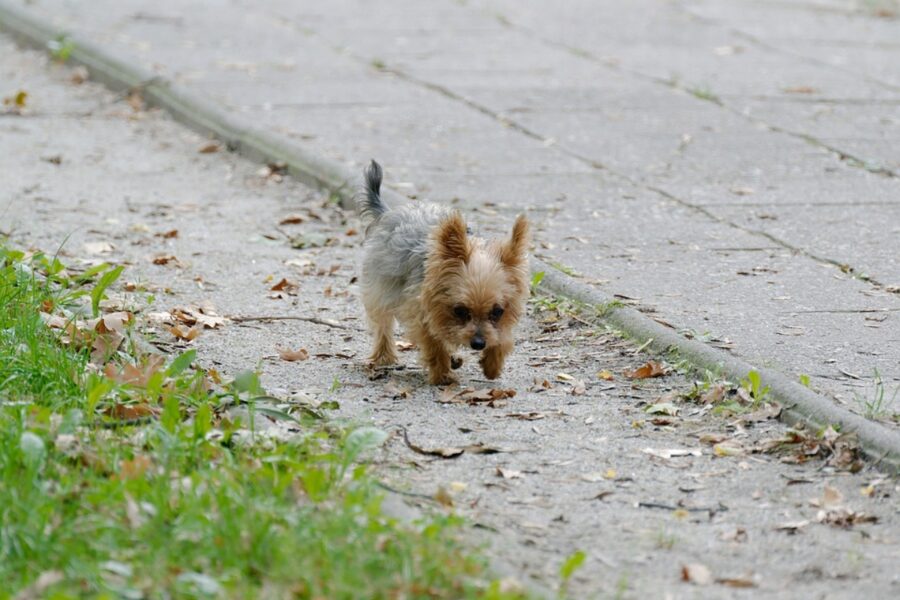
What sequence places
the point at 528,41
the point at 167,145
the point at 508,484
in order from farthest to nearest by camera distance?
the point at 528,41 → the point at 167,145 → the point at 508,484

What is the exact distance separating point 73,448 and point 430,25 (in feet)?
37.8

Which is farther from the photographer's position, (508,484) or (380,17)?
(380,17)

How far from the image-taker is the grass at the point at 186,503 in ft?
13.1

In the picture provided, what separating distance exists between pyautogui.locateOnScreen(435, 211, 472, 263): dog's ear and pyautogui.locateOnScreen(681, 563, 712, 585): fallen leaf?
2.06 m

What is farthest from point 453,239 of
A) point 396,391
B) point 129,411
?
point 129,411

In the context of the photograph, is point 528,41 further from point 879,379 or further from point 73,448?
point 73,448

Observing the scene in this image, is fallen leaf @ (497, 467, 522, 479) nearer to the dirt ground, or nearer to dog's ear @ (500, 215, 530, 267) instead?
the dirt ground

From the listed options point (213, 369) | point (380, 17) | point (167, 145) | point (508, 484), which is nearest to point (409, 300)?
point (213, 369)

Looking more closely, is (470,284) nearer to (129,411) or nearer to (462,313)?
(462,313)

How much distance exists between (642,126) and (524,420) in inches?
230

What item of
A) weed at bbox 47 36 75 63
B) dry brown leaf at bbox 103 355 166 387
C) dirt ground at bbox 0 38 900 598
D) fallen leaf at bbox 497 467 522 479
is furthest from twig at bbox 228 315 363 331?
weed at bbox 47 36 75 63

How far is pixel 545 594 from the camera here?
13.4ft

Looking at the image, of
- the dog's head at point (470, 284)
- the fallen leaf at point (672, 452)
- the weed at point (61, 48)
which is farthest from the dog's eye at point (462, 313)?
the weed at point (61, 48)

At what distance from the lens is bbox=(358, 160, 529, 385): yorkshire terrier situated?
20.1 feet
